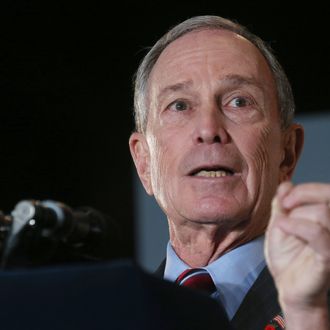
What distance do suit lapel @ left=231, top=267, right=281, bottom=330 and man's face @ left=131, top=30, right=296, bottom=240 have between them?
0.19 metres

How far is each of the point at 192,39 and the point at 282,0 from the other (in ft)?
5.06

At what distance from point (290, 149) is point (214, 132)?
0.32 metres

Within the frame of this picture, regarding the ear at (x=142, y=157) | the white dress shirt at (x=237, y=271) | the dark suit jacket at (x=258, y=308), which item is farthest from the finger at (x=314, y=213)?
the ear at (x=142, y=157)

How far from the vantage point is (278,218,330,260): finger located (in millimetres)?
1145

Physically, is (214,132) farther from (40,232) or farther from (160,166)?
(40,232)

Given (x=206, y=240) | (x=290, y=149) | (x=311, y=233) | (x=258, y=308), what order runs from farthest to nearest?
1. (x=290, y=149)
2. (x=206, y=240)
3. (x=258, y=308)
4. (x=311, y=233)

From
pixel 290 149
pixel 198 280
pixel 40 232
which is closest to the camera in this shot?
pixel 40 232

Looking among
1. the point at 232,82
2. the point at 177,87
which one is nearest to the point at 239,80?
the point at 232,82

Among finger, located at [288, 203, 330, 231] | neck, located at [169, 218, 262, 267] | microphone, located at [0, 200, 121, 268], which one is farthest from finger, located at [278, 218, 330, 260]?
neck, located at [169, 218, 262, 267]

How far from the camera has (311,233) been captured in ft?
3.76

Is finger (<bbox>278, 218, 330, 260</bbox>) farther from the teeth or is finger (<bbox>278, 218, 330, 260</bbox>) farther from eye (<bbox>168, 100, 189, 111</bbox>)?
eye (<bbox>168, 100, 189, 111</bbox>)

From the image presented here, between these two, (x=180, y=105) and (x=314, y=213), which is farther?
(x=180, y=105)

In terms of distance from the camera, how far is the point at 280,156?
199 cm

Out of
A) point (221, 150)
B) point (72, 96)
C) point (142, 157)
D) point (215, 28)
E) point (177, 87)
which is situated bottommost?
point (72, 96)
